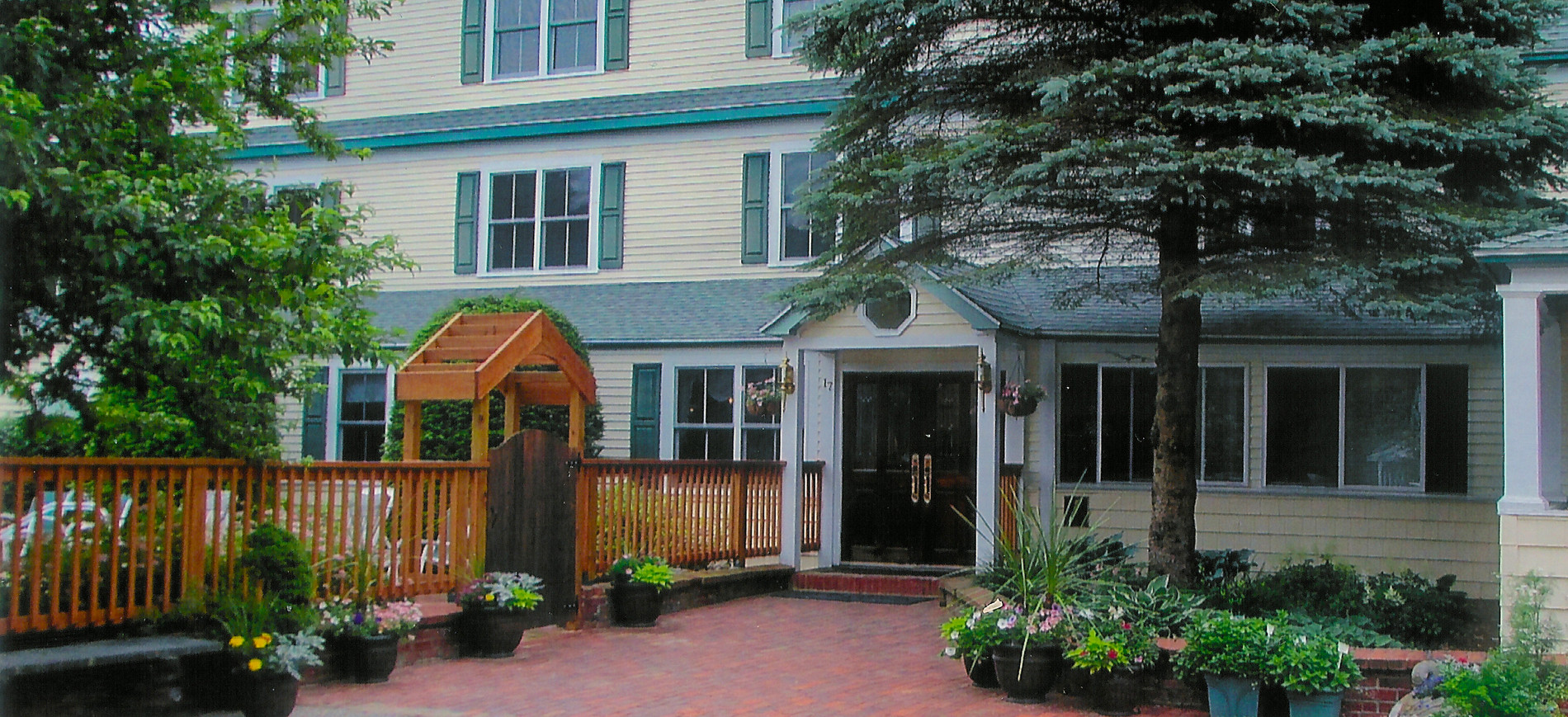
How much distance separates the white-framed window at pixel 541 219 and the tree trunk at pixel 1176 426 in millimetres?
9029

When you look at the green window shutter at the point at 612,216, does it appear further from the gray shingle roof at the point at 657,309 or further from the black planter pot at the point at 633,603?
the black planter pot at the point at 633,603

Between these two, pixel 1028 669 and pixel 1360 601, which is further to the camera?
pixel 1360 601

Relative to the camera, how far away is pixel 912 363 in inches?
578

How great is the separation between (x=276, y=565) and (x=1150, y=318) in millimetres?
8890

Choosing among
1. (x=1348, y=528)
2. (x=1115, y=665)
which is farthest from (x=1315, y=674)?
(x=1348, y=528)

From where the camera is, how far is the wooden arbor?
34.8ft

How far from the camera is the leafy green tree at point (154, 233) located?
685 cm

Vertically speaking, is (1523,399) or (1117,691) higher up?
(1523,399)

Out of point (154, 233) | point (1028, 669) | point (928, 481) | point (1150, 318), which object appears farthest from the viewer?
point (928, 481)

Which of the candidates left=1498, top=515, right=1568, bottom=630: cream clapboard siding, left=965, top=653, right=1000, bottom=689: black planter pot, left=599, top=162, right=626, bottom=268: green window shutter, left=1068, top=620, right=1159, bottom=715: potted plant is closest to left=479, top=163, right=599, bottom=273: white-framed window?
left=599, top=162, right=626, bottom=268: green window shutter

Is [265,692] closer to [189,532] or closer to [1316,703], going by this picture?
[189,532]

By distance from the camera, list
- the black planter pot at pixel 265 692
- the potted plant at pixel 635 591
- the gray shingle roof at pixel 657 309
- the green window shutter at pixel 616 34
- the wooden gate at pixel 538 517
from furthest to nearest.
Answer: the green window shutter at pixel 616 34 < the gray shingle roof at pixel 657 309 < the potted plant at pixel 635 591 < the wooden gate at pixel 538 517 < the black planter pot at pixel 265 692

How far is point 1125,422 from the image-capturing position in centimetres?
1400

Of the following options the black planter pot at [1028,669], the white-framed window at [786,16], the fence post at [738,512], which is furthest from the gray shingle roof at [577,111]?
the black planter pot at [1028,669]
